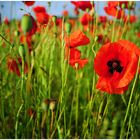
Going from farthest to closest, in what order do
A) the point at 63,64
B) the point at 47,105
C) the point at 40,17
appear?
the point at 40,17, the point at 63,64, the point at 47,105

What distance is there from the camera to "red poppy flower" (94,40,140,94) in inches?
37.8

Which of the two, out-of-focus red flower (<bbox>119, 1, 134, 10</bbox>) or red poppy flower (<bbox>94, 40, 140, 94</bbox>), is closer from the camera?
red poppy flower (<bbox>94, 40, 140, 94</bbox>)

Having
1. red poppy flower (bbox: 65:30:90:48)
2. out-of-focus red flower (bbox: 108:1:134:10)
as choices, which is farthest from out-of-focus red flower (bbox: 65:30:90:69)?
out-of-focus red flower (bbox: 108:1:134:10)

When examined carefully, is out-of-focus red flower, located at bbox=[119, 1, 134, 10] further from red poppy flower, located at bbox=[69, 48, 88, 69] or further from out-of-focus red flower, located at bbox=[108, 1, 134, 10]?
red poppy flower, located at bbox=[69, 48, 88, 69]

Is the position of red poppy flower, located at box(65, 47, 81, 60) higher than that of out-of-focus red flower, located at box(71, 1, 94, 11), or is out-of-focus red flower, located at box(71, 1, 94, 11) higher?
out-of-focus red flower, located at box(71, 1, 94, 11)

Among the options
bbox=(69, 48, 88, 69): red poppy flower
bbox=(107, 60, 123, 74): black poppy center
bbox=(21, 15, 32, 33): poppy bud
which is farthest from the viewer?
bbox=(69, 48, 88, 69): red poppy flower

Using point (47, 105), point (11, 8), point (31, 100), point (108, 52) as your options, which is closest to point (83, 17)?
point (11, 8)

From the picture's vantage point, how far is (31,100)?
1.28 m

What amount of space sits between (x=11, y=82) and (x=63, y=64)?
1.74 ft

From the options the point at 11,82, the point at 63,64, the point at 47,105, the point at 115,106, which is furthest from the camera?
the point at 11,82

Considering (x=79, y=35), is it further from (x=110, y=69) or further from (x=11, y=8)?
(x=11, y=8)

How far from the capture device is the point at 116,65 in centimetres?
108

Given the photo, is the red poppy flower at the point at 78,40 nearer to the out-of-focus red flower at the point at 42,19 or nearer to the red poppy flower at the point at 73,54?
the red poppy flower at the point at 73,54

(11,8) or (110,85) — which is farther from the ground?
(11,8)
